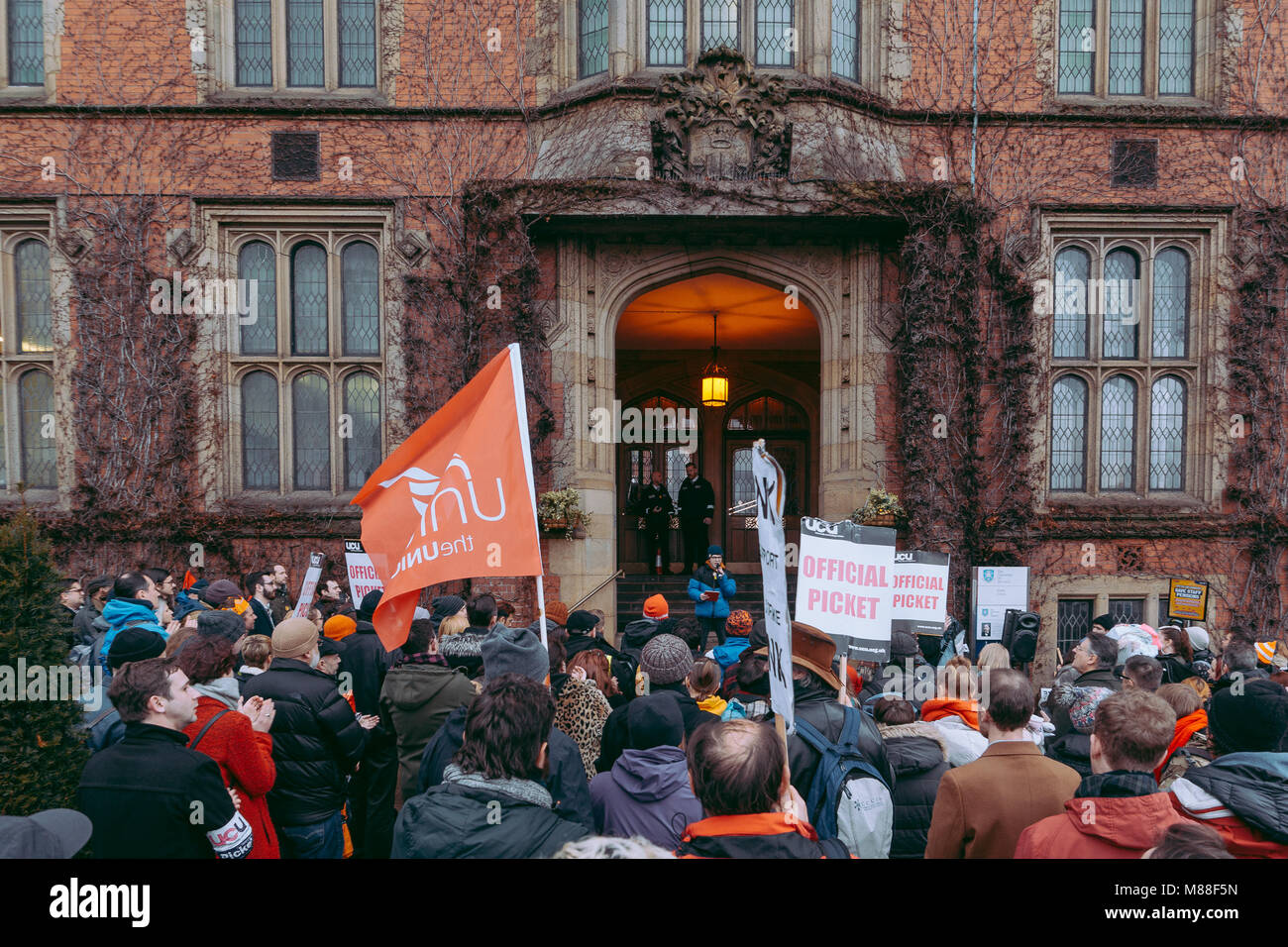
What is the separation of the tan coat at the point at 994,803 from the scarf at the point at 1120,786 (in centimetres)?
30

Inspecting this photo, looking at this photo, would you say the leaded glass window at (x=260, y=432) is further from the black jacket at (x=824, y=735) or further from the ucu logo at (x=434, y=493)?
the black jacket at (x=824, y=735)

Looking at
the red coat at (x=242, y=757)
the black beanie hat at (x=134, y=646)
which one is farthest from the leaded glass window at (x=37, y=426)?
the red coat at (x=242, y=757)

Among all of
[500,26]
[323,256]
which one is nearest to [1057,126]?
[500,26]

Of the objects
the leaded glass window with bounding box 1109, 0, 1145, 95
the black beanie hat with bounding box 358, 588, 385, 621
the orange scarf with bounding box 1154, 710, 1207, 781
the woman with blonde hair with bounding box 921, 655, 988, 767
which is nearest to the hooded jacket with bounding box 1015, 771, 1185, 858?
the woman with blonde hair with bounding box 921, 655, 988, 767

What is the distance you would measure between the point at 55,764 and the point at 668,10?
10.4m

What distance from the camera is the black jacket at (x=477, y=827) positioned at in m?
2.27

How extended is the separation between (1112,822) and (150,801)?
3.16 metres

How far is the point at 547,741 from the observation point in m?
2.81

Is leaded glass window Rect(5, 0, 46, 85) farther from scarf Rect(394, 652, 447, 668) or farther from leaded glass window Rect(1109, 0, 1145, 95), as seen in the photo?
leaded glass window Rect(1109, 0, 1145, 95)

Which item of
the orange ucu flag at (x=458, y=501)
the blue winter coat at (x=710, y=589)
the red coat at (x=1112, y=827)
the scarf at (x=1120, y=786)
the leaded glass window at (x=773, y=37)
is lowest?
the blue winter coat at (x=710, y=589)

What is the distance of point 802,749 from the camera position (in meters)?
3.24

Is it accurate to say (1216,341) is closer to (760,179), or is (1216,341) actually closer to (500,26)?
(760,179)

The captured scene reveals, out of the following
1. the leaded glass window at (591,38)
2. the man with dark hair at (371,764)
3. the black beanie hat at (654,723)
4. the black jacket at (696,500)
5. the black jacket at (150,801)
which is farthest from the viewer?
the black jacket at (696,500)

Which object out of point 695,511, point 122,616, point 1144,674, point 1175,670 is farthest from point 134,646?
point 695,511
